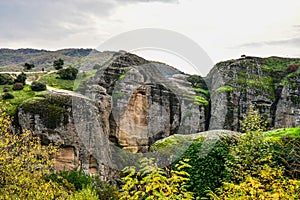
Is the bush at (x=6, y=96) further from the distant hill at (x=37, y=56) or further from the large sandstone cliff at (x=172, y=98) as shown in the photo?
the distant hill at (x=37, y=56)

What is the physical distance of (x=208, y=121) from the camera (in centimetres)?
4197

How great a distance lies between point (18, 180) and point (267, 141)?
368 inches

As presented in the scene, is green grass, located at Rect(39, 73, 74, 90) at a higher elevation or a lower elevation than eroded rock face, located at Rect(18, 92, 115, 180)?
higher

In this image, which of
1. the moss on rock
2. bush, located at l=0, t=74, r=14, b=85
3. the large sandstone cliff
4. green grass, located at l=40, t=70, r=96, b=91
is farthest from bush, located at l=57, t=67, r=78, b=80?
the moss on rock

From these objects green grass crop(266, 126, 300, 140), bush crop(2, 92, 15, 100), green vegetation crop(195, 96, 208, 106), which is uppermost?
bush crop(2, 92, 15, 100)

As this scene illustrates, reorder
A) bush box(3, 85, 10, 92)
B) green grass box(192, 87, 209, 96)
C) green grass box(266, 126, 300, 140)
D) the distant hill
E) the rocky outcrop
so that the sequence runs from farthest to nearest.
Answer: the distant hill
green grass box(192, 87, 209, 96)
the rocky outcrop
bush box(3, 85, 10, 92)
green grass box(266, 126, 300, 140)

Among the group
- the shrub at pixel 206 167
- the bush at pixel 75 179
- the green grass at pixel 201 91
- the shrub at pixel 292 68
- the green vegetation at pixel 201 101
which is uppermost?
the shrub at pixel 292 68

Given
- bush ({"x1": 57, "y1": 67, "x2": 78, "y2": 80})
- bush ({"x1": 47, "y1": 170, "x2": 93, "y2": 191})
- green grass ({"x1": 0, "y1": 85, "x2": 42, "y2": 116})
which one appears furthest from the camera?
bush ({"x1": 57, "y1": 67, "x2": 78, "y2": 80})

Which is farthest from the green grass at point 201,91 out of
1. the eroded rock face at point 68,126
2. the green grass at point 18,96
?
the green grass at point 18,96

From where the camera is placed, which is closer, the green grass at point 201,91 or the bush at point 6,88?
the bush at point 6,88

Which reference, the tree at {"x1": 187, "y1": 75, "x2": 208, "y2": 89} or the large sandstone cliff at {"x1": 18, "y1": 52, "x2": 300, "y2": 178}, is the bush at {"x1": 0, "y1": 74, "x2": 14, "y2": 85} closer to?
the large sandstone cliff at {"x1": 18, "y1": 52, "x2": 300, "y2": 178}

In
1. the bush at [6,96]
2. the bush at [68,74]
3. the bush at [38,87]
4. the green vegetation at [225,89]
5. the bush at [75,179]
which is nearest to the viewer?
the bush at [75,179]

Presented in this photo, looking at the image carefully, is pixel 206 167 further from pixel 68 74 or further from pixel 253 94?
pixel 68 74

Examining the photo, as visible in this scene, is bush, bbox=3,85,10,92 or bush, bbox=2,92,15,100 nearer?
bush, bbox=2,92,15,100
